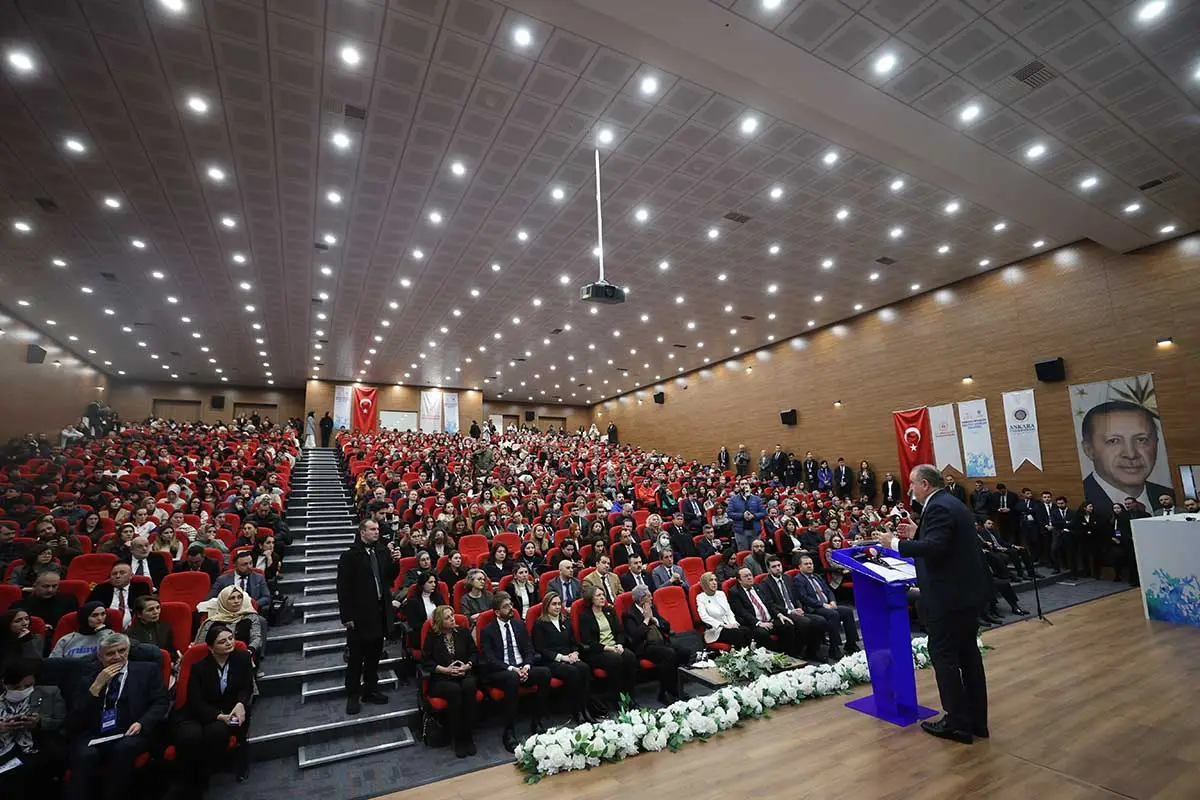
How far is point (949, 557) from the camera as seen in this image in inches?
111

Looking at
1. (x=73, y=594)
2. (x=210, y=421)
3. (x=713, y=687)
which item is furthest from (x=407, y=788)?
(x=210, y=421)

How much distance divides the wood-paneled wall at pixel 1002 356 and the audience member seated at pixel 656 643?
9.18 meters

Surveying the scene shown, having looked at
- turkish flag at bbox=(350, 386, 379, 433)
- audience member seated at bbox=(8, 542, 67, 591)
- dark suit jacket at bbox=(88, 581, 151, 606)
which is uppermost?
turkish flag at bbox=(350, 386, 379, 433)

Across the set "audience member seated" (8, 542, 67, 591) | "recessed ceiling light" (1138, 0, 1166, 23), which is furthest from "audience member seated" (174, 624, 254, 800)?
"recessed ceiling light" (1138, 0, 1166, 23)

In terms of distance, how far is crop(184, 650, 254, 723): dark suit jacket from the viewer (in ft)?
10.4

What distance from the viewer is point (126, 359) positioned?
16.9m

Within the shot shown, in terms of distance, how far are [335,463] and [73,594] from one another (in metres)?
11.8

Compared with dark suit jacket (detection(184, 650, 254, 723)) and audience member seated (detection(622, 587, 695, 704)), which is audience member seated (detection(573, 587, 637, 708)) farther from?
dark suit jacket (detection(184, 650, 254, 723))

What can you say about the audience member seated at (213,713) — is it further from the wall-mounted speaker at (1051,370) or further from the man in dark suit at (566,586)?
the wall-mounted speaker at (1051,370)

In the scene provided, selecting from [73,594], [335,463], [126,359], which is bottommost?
[73,594]

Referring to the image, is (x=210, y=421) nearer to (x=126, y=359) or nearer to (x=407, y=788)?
(x=126, y=359)

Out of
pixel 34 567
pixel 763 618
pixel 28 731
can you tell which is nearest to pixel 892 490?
pixel 763 618

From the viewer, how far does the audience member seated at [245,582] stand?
4.86 meters

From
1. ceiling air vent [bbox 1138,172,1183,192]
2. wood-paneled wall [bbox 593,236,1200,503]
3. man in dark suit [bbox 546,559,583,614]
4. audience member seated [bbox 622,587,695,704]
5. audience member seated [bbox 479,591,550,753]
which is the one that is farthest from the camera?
wood-paneled wall [bbox 593,236,1200,503]
